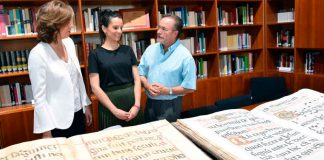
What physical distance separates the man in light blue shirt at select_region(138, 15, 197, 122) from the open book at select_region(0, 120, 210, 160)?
1.15 metres

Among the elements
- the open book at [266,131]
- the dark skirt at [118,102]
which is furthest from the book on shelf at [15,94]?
the open book at [266,131]

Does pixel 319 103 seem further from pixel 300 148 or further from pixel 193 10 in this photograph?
pixel 193 10

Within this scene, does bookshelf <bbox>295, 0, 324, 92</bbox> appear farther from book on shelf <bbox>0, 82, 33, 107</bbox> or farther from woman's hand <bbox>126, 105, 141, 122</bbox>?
book on shelf <bbox>0, 82, 33, 107</bbox>

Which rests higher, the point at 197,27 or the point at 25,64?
the point at 197,27

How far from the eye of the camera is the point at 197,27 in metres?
3.76

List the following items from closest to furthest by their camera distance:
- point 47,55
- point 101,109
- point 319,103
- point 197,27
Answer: point 319,103 → point 47,55 → point 101,109 → point 197,27

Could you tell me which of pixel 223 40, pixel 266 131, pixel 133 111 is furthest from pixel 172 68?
pixel 223 40

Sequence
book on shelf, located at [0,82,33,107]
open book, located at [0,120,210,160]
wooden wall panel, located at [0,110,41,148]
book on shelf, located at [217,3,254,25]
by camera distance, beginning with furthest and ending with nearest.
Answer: book on shelf, located at [217,3,254,25]
book on shelf, located at [0,82,33,107]
wooden wall panel, located at [0,110,41,148]
open book, located at [0,120,210,160]

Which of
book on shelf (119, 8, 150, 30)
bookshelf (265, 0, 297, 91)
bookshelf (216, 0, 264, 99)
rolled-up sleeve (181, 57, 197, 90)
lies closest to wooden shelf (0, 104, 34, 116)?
book on shelf (119, 8, 150, 30)

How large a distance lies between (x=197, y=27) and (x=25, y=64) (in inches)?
82.4

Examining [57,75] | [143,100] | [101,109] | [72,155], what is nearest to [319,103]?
[72,155]

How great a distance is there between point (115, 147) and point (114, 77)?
1254 millimetres

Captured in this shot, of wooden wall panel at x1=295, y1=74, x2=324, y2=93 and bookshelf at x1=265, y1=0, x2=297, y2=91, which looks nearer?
wooden wall panel at x1=295, y1=74, x2=324, y2=93

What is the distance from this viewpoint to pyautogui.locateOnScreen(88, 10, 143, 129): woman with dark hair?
193 cm
